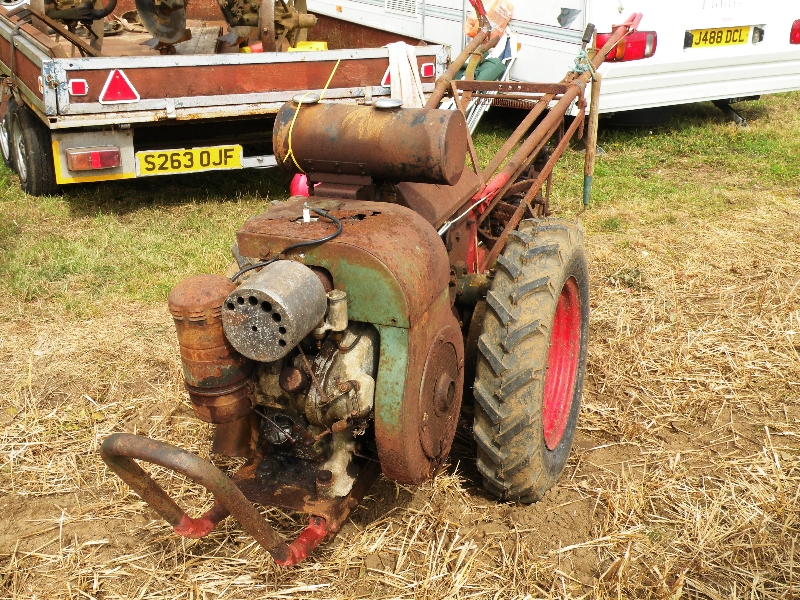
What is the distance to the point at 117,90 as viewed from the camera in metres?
5.31

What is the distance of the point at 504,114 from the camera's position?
942 centimetres

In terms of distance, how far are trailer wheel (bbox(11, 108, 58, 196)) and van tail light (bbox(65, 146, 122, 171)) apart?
2.97 feet

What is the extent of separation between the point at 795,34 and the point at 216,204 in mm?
5901

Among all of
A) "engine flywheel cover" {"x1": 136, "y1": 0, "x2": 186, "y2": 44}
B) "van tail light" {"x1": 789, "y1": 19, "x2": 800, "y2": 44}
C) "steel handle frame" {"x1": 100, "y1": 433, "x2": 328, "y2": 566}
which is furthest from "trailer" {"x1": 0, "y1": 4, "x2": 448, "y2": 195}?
"van tail light" {"x1": 789, "y1": 19, "x2": 800, "y2": 44}

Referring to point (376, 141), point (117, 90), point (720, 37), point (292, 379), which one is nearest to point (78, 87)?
point (117, 90)

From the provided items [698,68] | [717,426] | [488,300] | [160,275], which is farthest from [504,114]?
[488,300]

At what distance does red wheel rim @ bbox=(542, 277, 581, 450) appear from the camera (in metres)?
3.32

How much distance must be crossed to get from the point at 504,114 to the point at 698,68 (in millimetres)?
2260

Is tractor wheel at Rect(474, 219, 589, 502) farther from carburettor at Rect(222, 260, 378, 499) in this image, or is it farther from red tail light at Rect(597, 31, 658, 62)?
red tail light at Rect(597, 31, 658, 62)

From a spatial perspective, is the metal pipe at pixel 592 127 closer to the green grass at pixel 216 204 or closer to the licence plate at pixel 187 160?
the green grass at pixel 216 204

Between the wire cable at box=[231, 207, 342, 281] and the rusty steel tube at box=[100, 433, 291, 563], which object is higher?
the wire cable at box=[231, 207, 342, 281]

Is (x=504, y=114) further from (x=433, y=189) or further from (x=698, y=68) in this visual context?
(x=433, y=189)

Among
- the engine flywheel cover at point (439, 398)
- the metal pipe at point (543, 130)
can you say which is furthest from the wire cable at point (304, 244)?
the metal pipe at point (543, 130)

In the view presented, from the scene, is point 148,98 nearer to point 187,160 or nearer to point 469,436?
point 187,160
